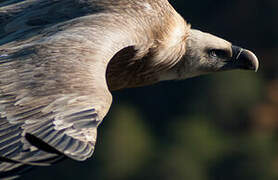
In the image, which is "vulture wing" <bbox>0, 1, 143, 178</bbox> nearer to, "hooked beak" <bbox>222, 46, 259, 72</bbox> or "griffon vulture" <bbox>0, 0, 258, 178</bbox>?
"griffon vulture" <bbox>0, 0, 258, 178</bbox>

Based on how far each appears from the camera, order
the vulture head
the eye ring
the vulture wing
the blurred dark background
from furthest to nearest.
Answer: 1. the blurred dark background
2. the eye ring
3. the vulture head
4. the vulture wing

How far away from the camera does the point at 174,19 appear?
664 centimetres

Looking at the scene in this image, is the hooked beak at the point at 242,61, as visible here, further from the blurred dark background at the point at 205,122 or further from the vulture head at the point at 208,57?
the blurred dark background at the point at 205,122

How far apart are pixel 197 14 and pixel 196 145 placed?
19.5 feet

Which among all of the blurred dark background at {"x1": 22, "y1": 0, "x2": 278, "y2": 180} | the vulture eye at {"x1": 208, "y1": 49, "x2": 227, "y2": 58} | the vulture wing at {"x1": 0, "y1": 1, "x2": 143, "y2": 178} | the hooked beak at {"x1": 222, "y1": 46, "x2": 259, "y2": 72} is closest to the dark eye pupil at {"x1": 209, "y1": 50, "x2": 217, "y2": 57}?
the vulture eye at {"x1": 208, "y1": 49, "x2": 227, "y2": 58}

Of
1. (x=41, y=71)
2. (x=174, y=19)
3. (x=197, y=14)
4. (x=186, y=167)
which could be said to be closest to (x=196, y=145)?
(x=186, y=167)

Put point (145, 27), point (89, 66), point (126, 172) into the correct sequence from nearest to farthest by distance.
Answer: point (89, 66) < point (145, 27) < point (126, 172)

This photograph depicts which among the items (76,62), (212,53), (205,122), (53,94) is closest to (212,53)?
(212,53)

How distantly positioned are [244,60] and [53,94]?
2.31 m

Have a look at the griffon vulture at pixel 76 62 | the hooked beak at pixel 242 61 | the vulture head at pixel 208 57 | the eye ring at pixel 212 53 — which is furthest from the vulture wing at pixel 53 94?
the hooked beak at pixel 242 61

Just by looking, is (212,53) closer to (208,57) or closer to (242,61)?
(208,57)

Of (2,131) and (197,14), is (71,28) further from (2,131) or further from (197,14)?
(197,14)

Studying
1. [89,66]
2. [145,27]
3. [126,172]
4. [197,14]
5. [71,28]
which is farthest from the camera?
[197,14]

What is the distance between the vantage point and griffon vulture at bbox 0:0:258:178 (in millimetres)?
4930
